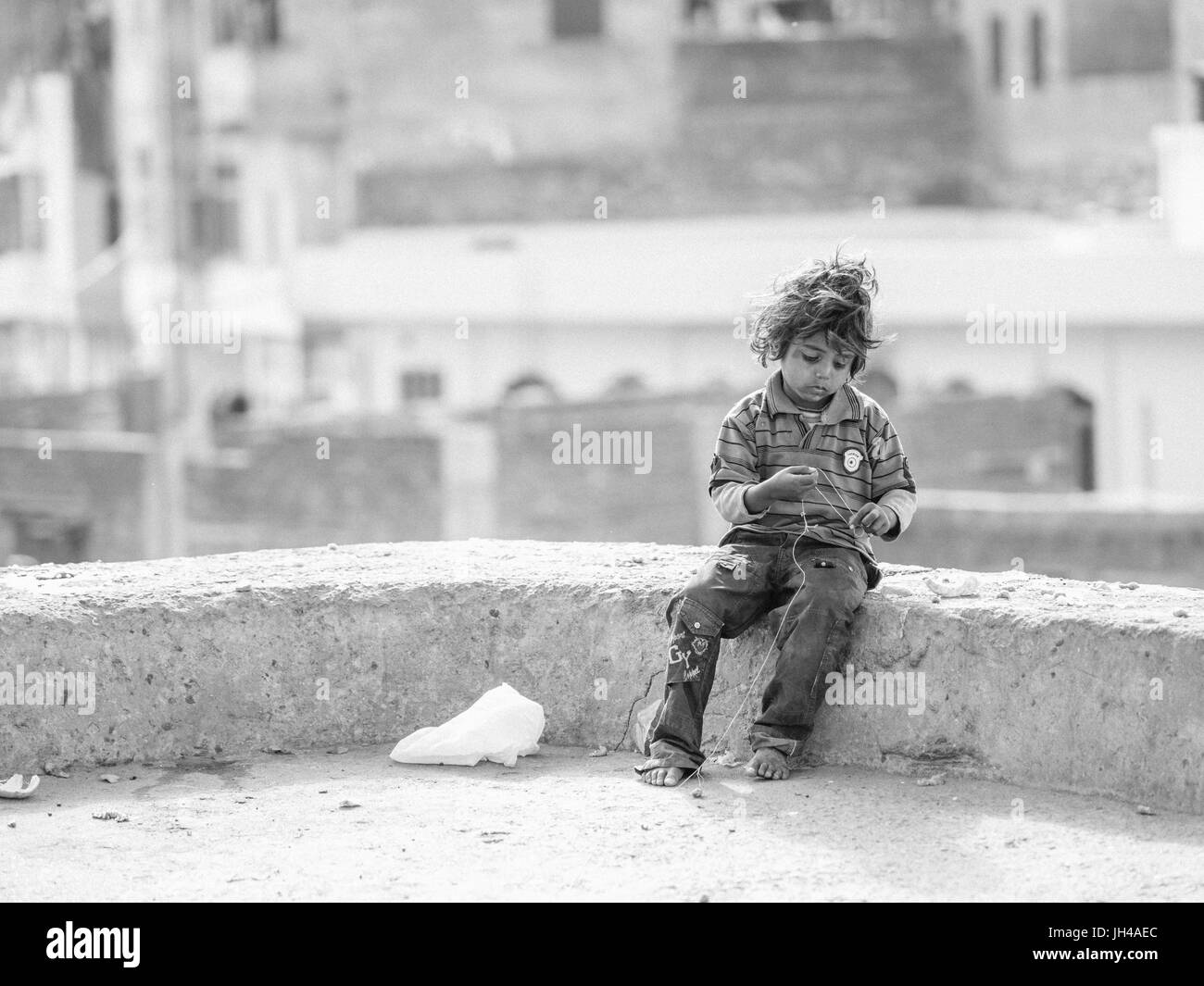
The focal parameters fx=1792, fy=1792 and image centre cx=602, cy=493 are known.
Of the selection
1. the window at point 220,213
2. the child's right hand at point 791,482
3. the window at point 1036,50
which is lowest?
the child's right hand at point 791,482

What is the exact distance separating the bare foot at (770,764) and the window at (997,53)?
2573 centimetres

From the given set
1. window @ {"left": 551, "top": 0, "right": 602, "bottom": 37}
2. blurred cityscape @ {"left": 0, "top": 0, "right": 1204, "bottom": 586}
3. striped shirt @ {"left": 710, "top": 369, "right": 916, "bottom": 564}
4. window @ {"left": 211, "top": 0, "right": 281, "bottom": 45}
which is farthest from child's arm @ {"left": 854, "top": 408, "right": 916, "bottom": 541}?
window @ {"left": 211, "top": 0, "right": 281, "bottom": 45}

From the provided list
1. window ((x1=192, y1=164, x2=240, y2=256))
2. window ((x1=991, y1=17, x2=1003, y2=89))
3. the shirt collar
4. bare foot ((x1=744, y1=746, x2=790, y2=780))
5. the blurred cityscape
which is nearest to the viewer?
bare foot ((x1=744, y1=746, x2=790, y2=780))

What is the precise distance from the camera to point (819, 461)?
4141 millimetres

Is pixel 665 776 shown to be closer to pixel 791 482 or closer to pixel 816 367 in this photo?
pixel 791 482

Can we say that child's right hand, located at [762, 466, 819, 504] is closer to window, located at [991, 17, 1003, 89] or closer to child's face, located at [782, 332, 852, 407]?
child's face, located at [782, 332, 852, 407]

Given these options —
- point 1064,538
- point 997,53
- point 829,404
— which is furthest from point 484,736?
point 997,53

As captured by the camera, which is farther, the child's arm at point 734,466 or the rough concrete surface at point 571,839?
the child's arm at point 734,466

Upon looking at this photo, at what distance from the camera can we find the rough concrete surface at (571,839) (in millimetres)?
3330

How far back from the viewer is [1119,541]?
15.0 meters

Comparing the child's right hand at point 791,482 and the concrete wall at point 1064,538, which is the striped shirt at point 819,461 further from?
the concrete wall at point 1064,538

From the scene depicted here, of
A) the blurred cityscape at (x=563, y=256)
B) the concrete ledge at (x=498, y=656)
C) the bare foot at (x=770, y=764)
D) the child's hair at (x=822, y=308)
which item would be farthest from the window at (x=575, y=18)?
the bare foot at (x=770, y=764)

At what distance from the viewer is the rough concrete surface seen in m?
3.33
